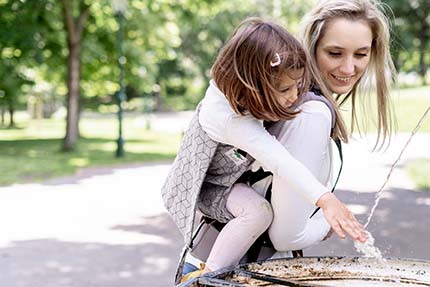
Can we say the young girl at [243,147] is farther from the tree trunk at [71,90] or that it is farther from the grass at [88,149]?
the tree trunk at [71,90]

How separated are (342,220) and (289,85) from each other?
0.32 metres

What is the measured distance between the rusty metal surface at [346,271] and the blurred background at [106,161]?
39 centimetres

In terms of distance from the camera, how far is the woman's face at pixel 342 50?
6.40 feet

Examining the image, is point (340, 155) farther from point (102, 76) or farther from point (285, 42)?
point (102, 76)

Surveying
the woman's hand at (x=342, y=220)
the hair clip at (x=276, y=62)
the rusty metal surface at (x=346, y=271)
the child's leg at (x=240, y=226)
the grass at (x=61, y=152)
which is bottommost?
the grass at (x=61, y=152)

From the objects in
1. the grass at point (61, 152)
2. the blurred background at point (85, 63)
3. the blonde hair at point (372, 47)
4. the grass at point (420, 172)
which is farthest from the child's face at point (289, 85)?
the blurred background at point (85, 63)

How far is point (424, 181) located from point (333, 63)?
1166cm

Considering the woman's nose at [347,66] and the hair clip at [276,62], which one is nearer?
the hair clip at [276,62]

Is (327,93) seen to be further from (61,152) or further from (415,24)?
(415,24)

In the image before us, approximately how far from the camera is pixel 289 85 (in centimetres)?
171

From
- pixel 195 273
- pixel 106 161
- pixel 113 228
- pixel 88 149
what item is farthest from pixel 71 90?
pixel 195 273

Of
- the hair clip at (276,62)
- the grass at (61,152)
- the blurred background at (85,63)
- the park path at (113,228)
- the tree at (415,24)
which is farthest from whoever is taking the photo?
the tree at (415,24)

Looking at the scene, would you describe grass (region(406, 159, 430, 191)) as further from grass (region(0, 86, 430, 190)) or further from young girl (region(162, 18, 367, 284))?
young girl (region(162, 18, 367, 284))

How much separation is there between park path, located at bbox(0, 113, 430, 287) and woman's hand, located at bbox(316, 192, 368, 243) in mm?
3020
